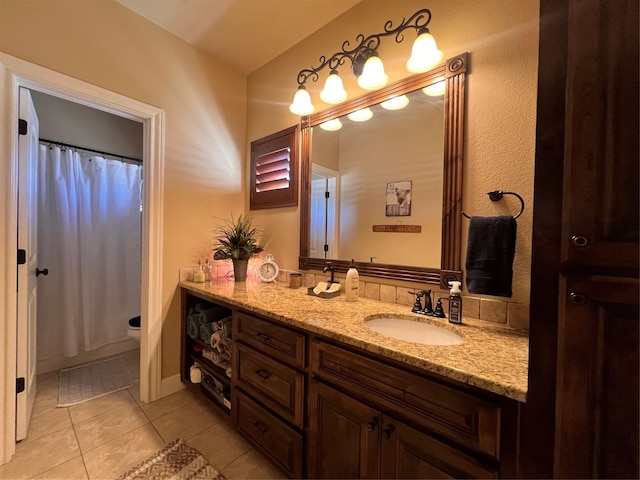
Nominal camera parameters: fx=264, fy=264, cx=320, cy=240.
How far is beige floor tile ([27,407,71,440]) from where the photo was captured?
5.06 feet

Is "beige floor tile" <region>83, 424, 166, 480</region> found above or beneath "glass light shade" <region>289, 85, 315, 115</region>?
beneath

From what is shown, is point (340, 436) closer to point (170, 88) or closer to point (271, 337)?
point (271, 337)

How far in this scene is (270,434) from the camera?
1271mm

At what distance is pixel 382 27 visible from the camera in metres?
1.51

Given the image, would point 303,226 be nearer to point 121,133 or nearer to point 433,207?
point 433,207

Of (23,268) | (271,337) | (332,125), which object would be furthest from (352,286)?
(23,268)

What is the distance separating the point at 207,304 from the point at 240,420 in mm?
852

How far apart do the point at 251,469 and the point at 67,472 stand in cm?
89

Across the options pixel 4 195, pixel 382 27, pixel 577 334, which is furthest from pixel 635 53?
pixel 4 195

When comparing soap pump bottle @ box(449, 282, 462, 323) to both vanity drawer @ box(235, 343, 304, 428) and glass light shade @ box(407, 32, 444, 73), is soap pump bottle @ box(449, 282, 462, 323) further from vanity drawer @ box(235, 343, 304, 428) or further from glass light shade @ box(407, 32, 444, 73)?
glass light shade @ box(407, 32, 444, 73)

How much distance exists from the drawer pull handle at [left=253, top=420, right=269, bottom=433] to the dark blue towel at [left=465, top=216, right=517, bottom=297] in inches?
45.8

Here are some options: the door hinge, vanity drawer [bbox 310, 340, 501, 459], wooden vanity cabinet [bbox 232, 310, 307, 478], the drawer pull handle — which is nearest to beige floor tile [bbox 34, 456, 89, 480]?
wooden vanity cabinet [bbox 232, 310, 307, 478]

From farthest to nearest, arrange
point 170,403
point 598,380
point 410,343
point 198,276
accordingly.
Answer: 1. point 198,276
2. point 170,403
3. point 410,343
4. point 598,380

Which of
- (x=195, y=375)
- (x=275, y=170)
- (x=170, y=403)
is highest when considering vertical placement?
(x=275, y=170)
